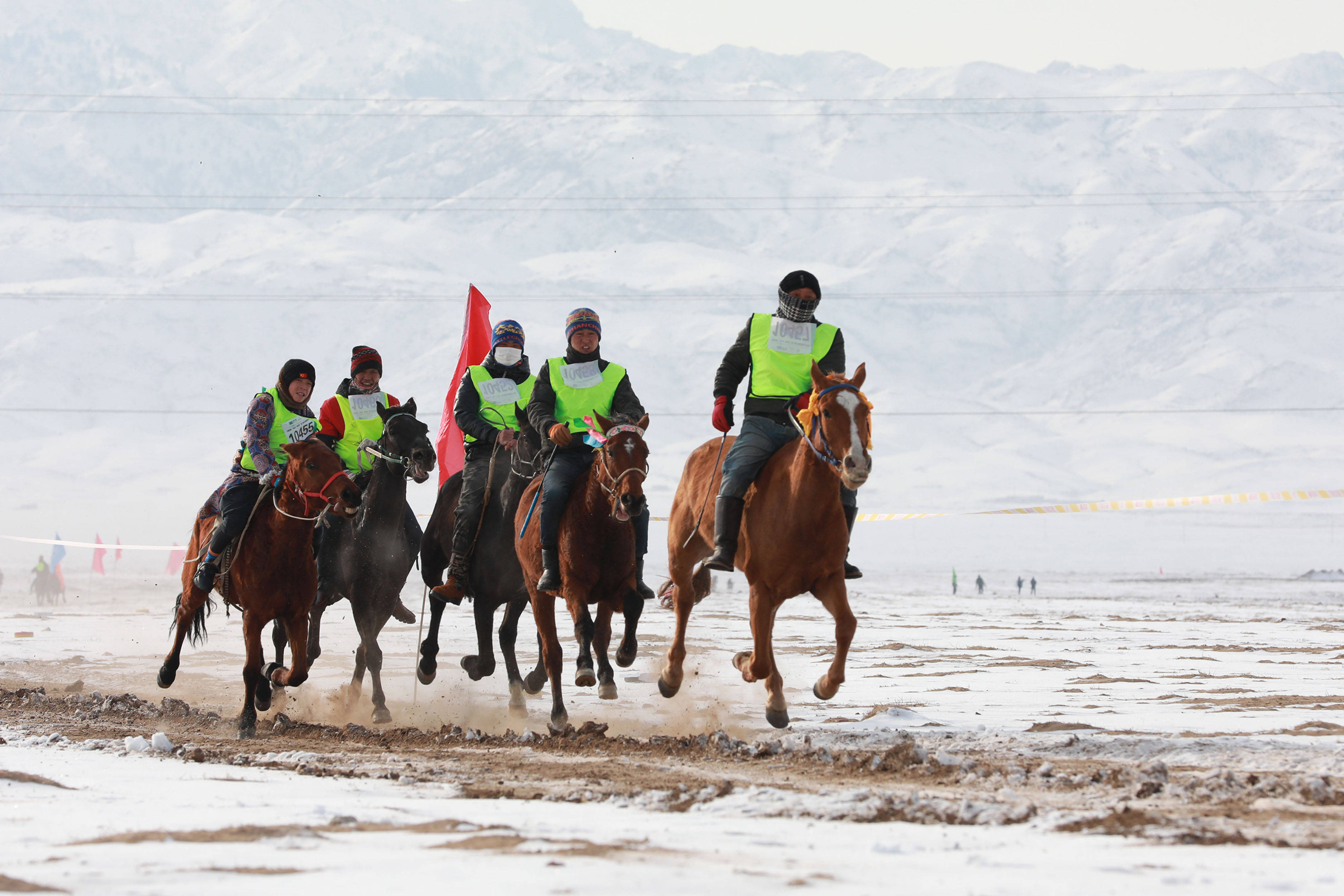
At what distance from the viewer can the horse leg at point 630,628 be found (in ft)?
31.1

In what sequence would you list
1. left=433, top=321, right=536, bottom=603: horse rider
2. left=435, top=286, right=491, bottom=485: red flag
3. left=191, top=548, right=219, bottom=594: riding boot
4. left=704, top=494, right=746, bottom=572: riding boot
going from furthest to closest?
left=435, top=286, right=491, bottom=485: red flag, left=433, top=321, right=536, bottom=603: horse rider, left=191, top=548, right=219, bottom=594: riding boot, left=704, top=494, right=746, bottom=572: riding boot

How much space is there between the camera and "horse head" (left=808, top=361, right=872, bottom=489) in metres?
7.52

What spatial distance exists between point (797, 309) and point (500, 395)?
3.07 meters

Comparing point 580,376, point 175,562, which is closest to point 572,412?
point 580,376

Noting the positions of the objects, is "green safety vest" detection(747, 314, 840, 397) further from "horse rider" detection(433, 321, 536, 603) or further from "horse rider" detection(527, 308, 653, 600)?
"horse rider" detection(433, 321, 536, 603)

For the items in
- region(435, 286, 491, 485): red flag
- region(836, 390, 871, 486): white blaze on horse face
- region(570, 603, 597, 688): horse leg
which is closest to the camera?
region(836, 390, 871, 486): white blaze on horse face

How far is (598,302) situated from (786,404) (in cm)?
15564

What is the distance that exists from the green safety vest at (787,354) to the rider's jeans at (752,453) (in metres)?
0.23

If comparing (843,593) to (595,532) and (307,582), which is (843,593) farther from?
(307,582)

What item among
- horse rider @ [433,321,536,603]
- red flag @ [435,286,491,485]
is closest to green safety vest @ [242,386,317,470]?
horse rider @ [433,321,536,603]

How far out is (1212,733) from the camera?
807 cm

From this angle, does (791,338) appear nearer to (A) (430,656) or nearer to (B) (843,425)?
(B) (843,425)

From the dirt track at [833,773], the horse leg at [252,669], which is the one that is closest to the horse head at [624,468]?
the dirt track at [833,773]

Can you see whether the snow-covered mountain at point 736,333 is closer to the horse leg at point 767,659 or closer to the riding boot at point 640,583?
the riding boot at point 640,583
